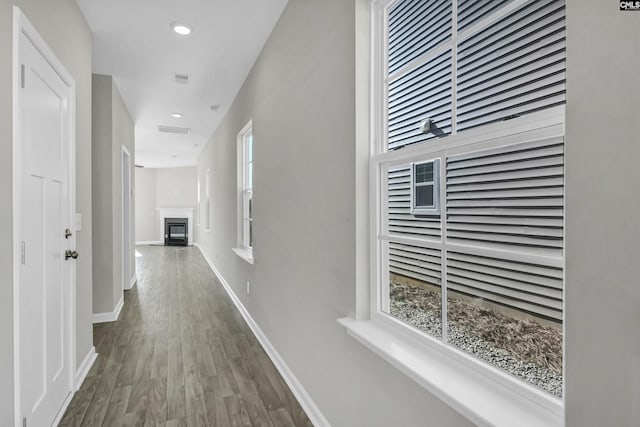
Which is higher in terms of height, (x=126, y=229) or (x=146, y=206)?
(x=146, y=206)

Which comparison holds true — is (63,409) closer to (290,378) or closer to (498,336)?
(290,378)

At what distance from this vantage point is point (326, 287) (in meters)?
1.94

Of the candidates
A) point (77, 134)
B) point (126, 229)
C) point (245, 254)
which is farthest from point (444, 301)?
point (126, 229)

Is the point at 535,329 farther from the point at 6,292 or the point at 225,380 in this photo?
the point at 225,380

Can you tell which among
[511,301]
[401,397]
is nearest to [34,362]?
[401,397]

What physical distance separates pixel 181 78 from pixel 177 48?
0.77 m

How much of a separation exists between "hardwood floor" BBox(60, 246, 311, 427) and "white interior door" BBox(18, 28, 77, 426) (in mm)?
289

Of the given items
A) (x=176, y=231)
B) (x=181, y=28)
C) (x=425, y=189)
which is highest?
(x=181, y=28)

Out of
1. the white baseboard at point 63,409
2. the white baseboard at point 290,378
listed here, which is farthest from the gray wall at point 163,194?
the white baseboard at point 63,409

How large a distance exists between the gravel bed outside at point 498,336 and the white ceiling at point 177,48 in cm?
232

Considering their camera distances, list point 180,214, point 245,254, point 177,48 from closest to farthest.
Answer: point 177,48 → point 245,254 → point 180,214

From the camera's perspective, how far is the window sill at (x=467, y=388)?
0.88 metres

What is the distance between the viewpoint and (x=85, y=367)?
2709mm

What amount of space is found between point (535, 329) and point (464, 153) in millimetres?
547
